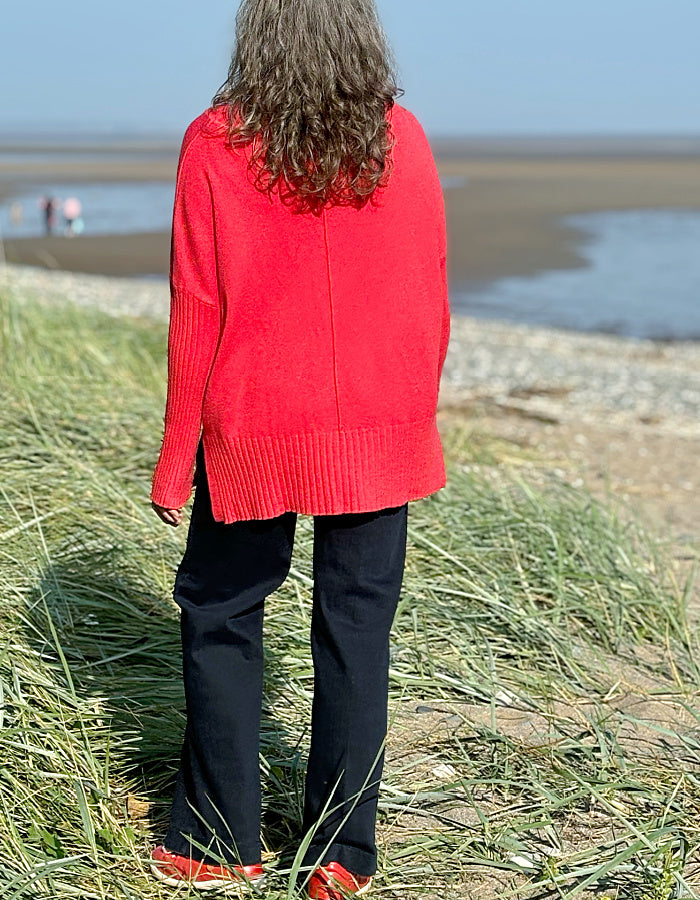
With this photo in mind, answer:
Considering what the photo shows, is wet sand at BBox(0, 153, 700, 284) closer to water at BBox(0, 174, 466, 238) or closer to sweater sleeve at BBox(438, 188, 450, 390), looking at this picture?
water at BBox(0, 174, 466, 238)

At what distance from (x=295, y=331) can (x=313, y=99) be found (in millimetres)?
403

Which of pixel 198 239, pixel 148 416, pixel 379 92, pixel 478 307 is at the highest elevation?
pixel 379 92

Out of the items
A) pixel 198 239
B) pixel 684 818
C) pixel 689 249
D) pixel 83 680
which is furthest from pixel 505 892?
pixel 689 249

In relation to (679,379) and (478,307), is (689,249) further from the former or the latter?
(679,379)

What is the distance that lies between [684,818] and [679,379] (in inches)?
328

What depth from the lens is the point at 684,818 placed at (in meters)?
2.55

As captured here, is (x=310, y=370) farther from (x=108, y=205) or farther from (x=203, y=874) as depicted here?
(x=108, y=205)

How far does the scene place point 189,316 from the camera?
2.09 m

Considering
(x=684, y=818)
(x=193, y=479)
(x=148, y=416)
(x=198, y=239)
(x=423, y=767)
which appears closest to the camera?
(x=198, y=239)

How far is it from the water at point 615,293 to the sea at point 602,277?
1 centimetres

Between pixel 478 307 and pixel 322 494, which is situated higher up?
pixel 322 494

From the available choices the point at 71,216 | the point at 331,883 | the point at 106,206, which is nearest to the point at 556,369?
the point at 331,883

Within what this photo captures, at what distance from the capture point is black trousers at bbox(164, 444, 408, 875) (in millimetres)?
2174

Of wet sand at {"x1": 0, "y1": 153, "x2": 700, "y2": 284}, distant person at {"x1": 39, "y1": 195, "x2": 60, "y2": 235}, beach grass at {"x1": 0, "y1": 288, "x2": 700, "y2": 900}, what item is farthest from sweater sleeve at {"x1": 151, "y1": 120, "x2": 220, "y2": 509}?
distant person at {"x1": 39, "y1": 195, "x2": 60, "y2": 235}
